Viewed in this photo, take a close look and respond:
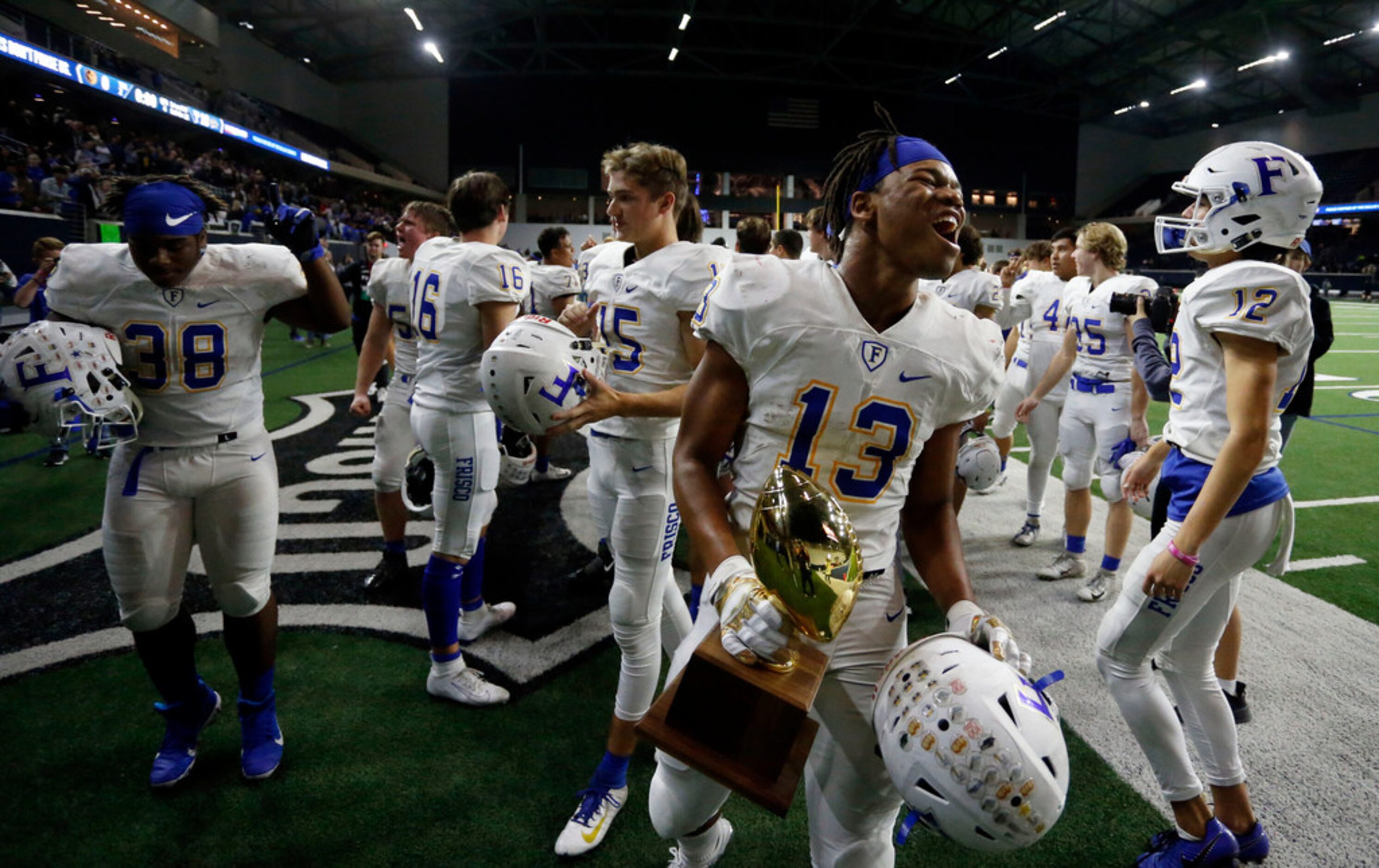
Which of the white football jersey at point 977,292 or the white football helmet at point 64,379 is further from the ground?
the white football jersey at point 977,292

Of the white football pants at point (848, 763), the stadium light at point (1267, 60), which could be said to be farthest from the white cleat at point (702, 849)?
the stadium light at point (1267, 60)

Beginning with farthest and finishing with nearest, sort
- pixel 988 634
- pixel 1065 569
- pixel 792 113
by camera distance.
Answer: pixel 792 113 < pixel 1065 569 < pixel 988 634

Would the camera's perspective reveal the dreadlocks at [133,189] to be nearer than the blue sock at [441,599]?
Yes

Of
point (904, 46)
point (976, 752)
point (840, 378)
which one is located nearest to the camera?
point (976, 752)

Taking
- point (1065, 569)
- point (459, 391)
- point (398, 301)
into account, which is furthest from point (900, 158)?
point (1065, 569)

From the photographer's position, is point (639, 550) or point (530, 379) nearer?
point (530, 379)

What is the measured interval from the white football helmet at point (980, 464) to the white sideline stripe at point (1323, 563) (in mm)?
2411

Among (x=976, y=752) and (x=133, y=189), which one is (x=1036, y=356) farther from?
(x=133, y=189)

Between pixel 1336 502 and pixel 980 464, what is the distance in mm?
4636

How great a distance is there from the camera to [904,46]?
30953 mm

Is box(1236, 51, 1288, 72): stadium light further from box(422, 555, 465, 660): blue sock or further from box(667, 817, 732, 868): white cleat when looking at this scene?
box(667, 817, 732, 868): white cleat

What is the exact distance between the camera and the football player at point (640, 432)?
8.95 ft

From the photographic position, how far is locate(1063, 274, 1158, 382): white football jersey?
4.68 m

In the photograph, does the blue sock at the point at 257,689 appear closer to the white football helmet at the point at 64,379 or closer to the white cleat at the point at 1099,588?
the white football helmet at the point at 64,379
